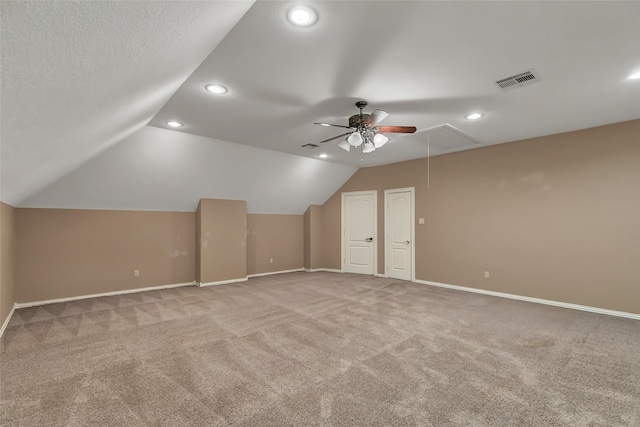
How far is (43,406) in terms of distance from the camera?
2.10 m

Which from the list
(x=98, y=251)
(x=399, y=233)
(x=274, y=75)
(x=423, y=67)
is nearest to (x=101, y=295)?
(x=98, y=251)

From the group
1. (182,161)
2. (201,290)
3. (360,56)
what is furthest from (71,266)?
(360,56)

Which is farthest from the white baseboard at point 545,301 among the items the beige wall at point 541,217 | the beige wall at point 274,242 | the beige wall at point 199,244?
the beige wall at point 199,244

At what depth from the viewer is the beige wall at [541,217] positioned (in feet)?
13.8

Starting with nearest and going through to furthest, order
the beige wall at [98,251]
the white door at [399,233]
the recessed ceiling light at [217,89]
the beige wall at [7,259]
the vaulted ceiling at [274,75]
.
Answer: the vaulted ceiling at [274,75], the recessed ceiling light at [217,89], the beige wall at [7,259], the beige wall at [98,251], the white door at [399,233]

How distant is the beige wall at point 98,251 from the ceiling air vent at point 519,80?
595 cm

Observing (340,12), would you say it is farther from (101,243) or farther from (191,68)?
(101,243)

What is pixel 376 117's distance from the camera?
3150 mm

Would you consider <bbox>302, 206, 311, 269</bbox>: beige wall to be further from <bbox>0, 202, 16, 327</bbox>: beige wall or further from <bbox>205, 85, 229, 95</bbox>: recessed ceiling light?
<bbox>0, 202, 16, 327</bbox>: beige wall

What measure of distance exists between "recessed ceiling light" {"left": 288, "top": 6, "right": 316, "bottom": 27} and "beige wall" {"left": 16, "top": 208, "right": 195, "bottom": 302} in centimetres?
517

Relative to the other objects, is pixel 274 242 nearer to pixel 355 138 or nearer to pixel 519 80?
pixel 355 138

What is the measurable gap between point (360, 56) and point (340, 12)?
22.7 inches

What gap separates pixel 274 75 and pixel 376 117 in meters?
1.14

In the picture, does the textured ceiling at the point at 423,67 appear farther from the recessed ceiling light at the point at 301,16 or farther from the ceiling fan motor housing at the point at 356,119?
the ceiling fan motor housing at the point at 356,119
